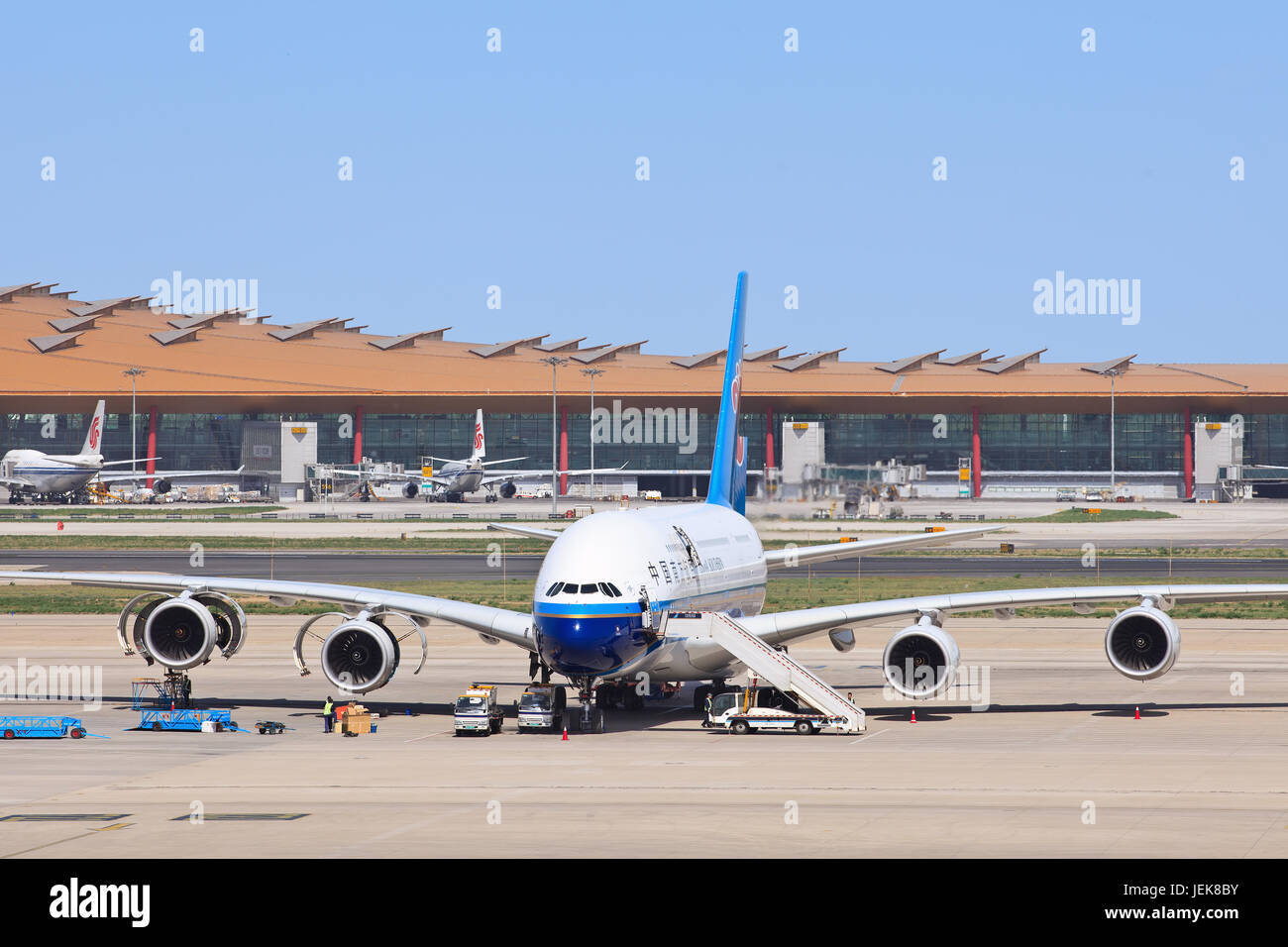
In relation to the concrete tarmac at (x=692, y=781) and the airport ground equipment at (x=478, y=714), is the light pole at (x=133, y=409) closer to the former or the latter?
the concrete tarmac at (x=692, y=781)

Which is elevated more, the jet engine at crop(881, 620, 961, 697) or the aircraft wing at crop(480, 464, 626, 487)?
the aircraft wing at crop(480, 464, 626, 487)

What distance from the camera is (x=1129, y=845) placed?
72.8 feet

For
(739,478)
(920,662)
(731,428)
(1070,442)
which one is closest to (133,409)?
(1070,442)

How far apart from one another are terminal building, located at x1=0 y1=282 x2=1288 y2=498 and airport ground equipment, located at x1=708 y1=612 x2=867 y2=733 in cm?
14410

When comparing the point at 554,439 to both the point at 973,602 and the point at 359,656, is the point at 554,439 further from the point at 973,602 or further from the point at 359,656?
the point at 973,602

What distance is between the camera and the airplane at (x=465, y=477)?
168 metres

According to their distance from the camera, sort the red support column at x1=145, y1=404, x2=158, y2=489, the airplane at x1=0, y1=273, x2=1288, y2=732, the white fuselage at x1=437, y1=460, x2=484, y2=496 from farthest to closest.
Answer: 1. the red support column at x1=145, y1=404, x2=158, y2=489
2. the white fuselage at x1=437, y1=460, x2=484, y2=496
3. the airplane at x1=0, y1=273, x2=1288, y2=732

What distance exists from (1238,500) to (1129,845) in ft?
546

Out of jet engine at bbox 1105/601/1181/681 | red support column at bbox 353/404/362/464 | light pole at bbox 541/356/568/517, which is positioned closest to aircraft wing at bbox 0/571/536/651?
jet engine at bbox 1105/601/1181/681

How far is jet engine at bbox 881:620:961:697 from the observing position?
35938 millimetres

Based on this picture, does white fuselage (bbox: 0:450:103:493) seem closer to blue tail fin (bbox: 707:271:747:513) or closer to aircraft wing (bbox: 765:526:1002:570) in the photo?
blue tail fin (bbox: 707:271:747:513)
